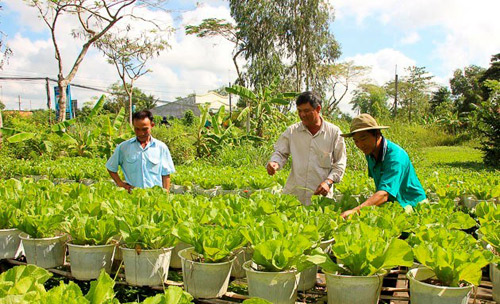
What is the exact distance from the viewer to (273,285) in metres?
1.74

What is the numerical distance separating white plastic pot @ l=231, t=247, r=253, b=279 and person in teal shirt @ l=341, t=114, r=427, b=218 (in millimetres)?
767

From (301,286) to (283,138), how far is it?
1990 millimetres

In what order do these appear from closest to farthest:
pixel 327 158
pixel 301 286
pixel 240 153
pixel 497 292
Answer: pixel 497 292, pixel 301 286, pixel 327 158, pixel 240 153

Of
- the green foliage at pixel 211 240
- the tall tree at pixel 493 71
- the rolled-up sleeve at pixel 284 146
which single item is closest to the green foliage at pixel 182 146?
the rolled-up sleeve at pixel 284 146

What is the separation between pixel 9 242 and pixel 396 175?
246 centimetres

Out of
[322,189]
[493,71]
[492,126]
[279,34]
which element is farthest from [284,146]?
[493,71]

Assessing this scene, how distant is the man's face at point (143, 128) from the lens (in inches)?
156

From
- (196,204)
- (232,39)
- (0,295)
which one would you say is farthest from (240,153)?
(232,39)

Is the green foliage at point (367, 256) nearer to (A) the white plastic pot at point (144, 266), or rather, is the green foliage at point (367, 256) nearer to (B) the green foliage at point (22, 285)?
(A) the white plastic pot at point (144, 266)

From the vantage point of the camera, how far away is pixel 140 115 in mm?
3965

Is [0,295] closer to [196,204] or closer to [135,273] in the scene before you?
[135,273]

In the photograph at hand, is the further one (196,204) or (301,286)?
(196,204)

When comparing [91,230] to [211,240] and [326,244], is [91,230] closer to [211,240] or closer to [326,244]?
[211,240]

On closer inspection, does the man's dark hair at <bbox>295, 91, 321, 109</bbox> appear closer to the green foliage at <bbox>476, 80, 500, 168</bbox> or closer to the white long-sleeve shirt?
the white long-sleeve shirt
